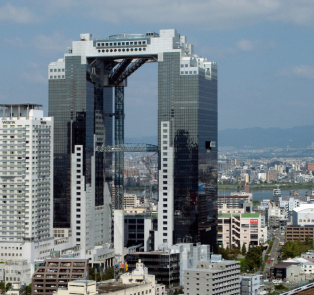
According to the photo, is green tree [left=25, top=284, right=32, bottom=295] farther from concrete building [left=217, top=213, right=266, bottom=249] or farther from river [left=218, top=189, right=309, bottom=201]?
river [left=218, top=189, right=309, bottom=201]

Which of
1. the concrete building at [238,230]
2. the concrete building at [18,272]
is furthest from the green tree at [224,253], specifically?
the concrete building at [18,272]

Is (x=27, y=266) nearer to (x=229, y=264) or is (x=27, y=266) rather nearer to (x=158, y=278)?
(x=158, y=278)

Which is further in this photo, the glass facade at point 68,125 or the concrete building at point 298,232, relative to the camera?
the concrete building at point 298,232

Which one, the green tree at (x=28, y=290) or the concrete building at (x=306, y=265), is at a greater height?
the concrete building at (x=306, y=265)

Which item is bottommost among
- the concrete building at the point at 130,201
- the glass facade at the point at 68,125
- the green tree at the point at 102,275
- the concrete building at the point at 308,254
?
the green tree at the point at 102,275

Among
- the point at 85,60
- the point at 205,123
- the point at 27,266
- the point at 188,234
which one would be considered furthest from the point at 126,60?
the point at 27,266

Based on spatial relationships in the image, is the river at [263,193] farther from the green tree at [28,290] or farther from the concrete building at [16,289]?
the concrete building at [16,289]

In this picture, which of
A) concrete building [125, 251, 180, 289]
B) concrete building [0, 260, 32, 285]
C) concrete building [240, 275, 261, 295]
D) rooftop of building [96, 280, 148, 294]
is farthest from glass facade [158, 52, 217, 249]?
→ rooftop of building [96, 280, 148, 294]
